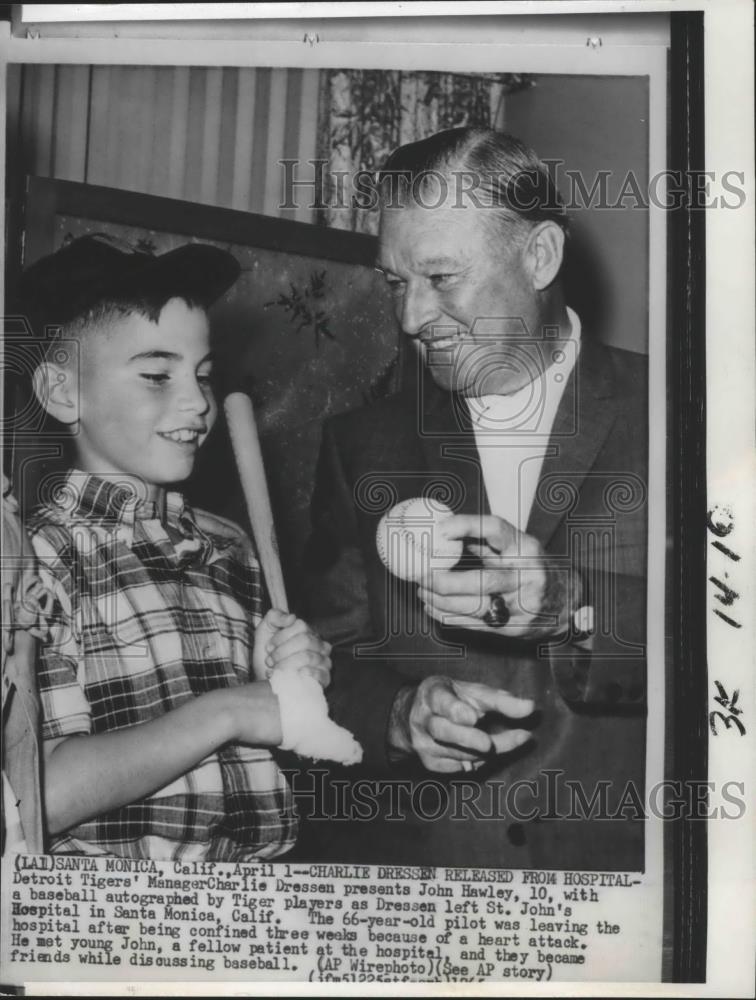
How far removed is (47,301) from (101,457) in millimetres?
232

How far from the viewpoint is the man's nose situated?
1.38 metres

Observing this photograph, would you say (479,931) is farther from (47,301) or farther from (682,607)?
(47,301)

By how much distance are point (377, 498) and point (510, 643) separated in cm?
27

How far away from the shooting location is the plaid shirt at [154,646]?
1334mm

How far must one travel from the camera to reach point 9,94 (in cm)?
140

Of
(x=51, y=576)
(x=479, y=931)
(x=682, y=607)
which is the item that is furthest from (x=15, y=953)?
(x=682, y=607)

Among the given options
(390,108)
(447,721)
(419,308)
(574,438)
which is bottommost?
(447,721)

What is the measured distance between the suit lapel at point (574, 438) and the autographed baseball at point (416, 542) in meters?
0.12

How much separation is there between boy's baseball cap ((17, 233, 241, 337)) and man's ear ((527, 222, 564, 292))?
416 mm

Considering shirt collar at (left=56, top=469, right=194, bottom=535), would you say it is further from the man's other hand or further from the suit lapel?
the suit lapel

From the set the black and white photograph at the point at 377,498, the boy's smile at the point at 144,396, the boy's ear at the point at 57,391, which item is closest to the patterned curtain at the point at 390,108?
the black and white photograph at the point at 377,498

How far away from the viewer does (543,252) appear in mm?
1386
